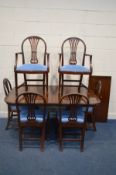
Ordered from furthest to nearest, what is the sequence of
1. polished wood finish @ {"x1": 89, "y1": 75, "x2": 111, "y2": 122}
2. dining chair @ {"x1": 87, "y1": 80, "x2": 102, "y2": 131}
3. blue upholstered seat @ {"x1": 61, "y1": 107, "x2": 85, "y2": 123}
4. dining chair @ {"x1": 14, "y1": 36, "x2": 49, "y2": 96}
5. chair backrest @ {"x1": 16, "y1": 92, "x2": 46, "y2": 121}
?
polished wood finish @ {"x1": 89, "y1": 75, "x2": 111, "y2": 122}
dining chair @ {"x1": 14, "y1": 36, "x2": 49, "y2": 96}
dining chair @ {"x1": 87, "y1": 80, "x2": 102, "y2": 131}
blue upholstered seat @ {"x1": 61, "y1": 107, "x2": 85, "y2": 123}
chair backrest @ {"x1": 16, "y1": 92, "x2": 46, "y2": 121}

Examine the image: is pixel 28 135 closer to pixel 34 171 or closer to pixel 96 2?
pixel 34 171

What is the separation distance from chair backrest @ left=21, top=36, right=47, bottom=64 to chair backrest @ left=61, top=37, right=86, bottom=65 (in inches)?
13.9

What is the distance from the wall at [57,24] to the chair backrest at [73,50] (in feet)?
0.33

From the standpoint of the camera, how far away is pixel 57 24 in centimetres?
369

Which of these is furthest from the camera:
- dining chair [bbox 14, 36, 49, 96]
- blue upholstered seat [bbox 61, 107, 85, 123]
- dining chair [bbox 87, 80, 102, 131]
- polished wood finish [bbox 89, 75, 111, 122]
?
polished wood finish [bbox 89, 75, 111, 122]

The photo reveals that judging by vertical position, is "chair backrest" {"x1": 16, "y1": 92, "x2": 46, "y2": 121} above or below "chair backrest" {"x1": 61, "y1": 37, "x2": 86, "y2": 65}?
below

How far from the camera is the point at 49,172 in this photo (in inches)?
103

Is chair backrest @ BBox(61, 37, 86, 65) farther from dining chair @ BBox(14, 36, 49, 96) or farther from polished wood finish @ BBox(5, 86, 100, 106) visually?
polished wood finish @ BBox(5, 86, 100, 106)

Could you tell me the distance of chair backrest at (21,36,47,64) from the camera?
360cm

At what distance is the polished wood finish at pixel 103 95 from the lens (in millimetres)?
3879

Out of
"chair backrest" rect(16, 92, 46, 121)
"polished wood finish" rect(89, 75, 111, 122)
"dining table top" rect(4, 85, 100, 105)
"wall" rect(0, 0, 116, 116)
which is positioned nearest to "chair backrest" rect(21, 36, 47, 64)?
"wall" rect(0, 0, 116, 116)

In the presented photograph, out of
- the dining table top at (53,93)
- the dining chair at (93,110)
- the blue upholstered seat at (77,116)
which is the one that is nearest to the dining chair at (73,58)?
the dining table top at (53,93)

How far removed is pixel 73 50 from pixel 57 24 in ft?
1.67

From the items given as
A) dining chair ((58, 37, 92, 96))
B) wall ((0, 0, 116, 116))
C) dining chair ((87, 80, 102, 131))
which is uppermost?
wall ((0, 0, 116, 116))
